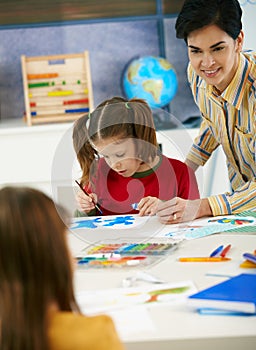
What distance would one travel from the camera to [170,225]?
178 cm

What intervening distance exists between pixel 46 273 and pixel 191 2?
1.15 meters

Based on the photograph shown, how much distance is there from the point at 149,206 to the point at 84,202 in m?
0.23

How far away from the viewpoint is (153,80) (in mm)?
3408

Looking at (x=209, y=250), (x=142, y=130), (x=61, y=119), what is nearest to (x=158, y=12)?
(x=61, y=119)

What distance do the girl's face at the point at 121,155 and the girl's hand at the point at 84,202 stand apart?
12 cm

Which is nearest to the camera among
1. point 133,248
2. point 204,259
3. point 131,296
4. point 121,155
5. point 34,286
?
point 34,286

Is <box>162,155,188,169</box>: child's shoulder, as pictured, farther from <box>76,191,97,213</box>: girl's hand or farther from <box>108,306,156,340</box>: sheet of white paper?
<box>108,306,156,340</box>: sheet of white paper

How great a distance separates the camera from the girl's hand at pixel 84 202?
1.99 m

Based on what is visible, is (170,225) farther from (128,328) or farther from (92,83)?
(92,83)

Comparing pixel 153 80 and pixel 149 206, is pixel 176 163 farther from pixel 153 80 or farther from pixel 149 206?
pixel 153 80

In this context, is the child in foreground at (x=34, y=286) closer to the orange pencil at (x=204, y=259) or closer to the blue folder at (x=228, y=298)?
the blue folder at (x=228, y=298)

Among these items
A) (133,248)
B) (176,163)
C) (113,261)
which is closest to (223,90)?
(176,163)

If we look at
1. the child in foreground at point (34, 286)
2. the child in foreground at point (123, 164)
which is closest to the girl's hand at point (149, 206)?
the child in foreground at point (123, 164)

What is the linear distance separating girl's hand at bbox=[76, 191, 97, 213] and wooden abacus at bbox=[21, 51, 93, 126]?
1.41 m
